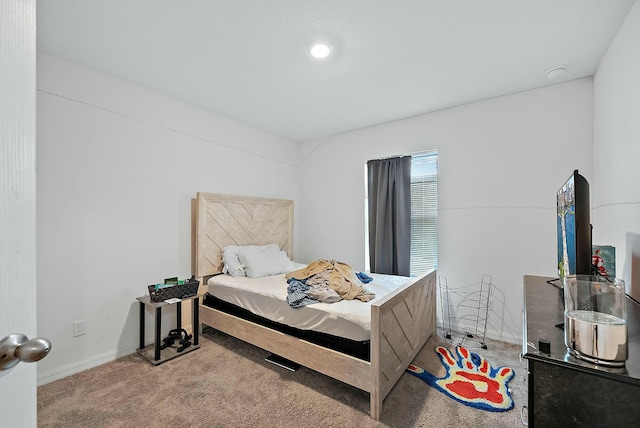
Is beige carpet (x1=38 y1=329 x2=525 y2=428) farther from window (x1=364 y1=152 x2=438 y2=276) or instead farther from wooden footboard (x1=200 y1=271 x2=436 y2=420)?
window (x1=364 y1=152 x2=438 y2=276)

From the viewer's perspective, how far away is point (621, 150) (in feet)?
6.01

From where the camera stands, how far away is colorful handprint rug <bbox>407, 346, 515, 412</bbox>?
6.23 feet

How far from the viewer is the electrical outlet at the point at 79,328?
2.29 m

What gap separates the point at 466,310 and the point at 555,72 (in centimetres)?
241

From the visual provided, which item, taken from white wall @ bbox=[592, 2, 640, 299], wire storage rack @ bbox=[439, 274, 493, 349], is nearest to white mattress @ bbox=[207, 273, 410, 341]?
wire storage rack @ bbox=[439, 274, 493, 349]

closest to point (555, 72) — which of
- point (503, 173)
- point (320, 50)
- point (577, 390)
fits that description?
point (503, 173)

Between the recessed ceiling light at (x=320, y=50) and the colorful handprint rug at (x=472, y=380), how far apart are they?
2.61 metres

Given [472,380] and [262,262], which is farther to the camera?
[262,262]

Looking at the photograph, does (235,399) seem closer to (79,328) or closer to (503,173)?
(79,328)

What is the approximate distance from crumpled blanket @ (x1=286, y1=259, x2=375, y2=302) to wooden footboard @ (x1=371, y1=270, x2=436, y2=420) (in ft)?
0.93

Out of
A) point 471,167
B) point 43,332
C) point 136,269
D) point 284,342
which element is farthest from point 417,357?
point 43,332

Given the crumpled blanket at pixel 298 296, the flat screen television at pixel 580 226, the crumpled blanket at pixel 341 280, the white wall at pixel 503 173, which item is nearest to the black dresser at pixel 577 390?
the flat screen television at pixel 580 226

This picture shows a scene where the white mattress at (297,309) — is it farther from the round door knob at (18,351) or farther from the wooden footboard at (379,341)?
the round door knob at (18,351)

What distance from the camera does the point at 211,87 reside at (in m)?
2.71
